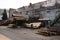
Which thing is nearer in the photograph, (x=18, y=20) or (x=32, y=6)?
(x=18, y=20)

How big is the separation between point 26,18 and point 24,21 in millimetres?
211

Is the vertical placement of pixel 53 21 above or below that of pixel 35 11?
below

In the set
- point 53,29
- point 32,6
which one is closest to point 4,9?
point 32,6

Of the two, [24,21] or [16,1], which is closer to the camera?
[24,21]

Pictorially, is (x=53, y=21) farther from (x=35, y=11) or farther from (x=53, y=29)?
(x=35, y=11)

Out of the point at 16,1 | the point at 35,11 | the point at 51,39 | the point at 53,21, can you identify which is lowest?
the point at 51,39

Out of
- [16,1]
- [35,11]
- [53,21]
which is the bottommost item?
[53,21]

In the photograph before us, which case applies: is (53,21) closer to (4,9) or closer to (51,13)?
(51,13)

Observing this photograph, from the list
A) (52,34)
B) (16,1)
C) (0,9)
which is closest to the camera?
(52,34)

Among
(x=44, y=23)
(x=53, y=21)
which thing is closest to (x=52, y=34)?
(x=53, y=21)

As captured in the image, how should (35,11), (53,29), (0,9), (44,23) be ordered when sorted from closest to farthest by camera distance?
(53,29)
(44,23)
(35,11)
(0,9)

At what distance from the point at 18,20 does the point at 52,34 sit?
288cm

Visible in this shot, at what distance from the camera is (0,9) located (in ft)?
30.2

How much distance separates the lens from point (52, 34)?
4.31 metres
